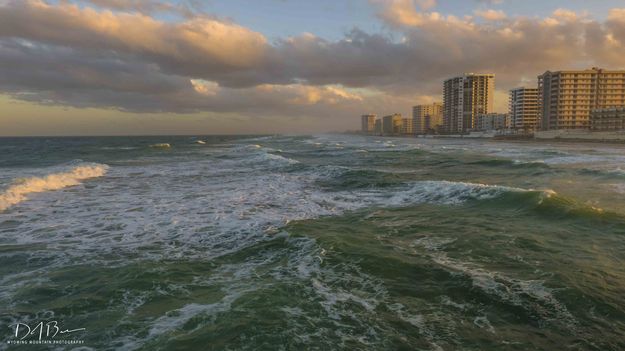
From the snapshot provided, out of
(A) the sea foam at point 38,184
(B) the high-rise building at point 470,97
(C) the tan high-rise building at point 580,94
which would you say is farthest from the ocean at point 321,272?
(B) the high-rise building at point 470,97

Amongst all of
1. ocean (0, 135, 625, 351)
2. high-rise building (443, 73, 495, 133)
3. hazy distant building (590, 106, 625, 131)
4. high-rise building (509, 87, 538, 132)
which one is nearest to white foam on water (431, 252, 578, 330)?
ocean (0, 135, 625, 351)

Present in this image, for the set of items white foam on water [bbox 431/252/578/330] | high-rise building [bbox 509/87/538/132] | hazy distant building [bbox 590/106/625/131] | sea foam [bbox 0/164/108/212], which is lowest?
white foam on water [bbox 431/252/578/330]

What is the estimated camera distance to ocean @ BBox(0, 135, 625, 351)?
17.6 feet

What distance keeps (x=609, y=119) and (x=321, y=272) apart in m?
117

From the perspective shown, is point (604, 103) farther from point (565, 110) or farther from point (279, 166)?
point (279, 166)

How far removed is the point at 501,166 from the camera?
29438 mm

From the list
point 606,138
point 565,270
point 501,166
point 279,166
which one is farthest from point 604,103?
point 565,270

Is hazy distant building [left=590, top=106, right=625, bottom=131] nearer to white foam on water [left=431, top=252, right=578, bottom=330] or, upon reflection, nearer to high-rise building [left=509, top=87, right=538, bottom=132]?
high-rise building [left=509, top=87, right=538, bottom=132]

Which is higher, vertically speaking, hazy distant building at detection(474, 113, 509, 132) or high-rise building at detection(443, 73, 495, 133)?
high-rise building at detection(443, 73, 495, 133)

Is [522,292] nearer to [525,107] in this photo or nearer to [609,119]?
[609,119]

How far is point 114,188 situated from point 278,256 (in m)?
14.5

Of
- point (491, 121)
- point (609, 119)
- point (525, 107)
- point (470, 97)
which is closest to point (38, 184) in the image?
point (609, 119)

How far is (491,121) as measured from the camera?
16438 centimetres

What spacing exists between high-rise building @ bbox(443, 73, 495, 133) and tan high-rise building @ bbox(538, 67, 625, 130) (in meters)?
55.1
